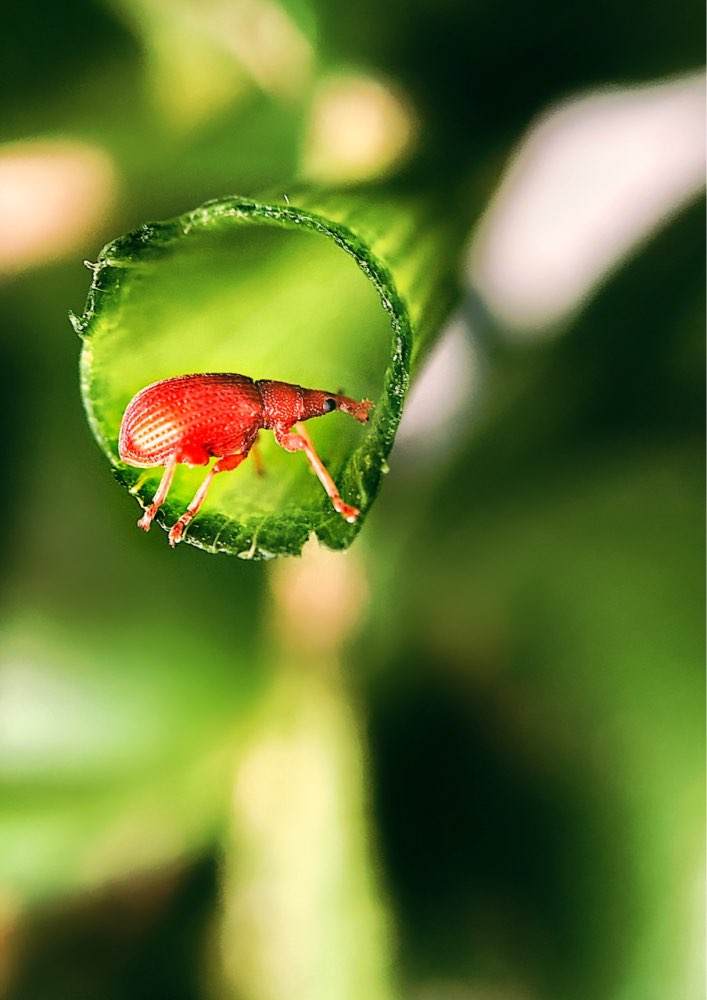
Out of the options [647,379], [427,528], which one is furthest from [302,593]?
[647,379]

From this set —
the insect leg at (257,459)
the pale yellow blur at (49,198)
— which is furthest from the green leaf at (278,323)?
the pale yellow blur at (49,198)

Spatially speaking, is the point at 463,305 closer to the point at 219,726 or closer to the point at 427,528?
the point at 427,528

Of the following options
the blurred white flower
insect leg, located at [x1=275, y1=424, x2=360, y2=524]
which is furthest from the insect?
the blurred white flower

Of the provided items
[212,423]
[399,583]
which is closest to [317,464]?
[212,423]

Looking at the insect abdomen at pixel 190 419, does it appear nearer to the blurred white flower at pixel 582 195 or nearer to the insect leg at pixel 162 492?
the insect leg at pixel 162 492

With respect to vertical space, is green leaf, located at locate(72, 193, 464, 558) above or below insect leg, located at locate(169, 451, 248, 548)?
above

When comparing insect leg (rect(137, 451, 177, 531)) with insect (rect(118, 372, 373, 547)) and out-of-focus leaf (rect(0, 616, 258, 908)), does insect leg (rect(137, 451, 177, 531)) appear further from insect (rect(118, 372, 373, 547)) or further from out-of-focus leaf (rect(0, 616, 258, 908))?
out-of-focus leaf (rect(0, 616, 258, 908))

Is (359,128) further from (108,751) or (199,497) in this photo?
(108,751)
